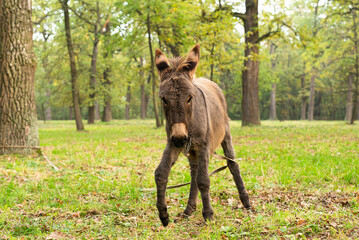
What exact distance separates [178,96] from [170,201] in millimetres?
2389

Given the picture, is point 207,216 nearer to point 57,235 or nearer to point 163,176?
point 163,176

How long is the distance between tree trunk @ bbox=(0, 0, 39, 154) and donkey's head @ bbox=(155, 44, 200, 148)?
6651mm

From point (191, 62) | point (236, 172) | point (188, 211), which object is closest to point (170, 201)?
point (188, 211)

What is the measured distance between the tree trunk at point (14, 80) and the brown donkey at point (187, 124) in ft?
20.9

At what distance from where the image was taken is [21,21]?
8.67 metres

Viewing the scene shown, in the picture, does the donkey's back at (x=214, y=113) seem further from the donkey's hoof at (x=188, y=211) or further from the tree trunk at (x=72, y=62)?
the tree trunk at (x=72, y=62)

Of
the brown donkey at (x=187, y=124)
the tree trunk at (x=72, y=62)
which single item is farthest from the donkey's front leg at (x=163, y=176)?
the tree trunk at (x=72, y=62)

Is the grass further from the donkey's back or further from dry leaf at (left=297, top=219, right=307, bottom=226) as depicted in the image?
the donkey's back

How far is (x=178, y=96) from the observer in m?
3.17

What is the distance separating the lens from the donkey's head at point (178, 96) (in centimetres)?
315

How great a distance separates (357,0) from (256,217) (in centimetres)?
1859

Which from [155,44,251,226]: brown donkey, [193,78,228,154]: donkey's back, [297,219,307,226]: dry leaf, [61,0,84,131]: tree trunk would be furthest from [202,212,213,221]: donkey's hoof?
[61,0,84,131]: tree trunk

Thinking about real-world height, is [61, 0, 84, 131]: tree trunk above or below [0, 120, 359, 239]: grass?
above

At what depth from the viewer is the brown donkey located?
3.18 m
